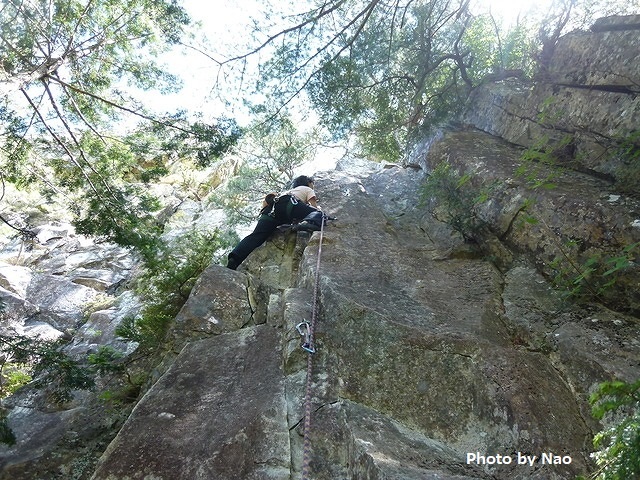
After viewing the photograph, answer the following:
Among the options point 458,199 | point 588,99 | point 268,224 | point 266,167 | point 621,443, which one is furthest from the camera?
point 266,167

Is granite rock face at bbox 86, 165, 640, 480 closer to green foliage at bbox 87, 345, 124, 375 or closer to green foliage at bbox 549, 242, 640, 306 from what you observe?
green foliage at bbox 549, 242, 640, 306

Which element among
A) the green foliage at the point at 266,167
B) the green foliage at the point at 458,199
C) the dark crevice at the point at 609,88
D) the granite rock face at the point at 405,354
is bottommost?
the granite rock face at the point at 405,354

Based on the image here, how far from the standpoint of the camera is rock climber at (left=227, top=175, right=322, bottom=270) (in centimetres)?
688

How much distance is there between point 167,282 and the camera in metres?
6.22

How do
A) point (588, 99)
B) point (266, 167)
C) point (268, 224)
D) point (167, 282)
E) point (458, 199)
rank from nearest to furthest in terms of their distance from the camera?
1. point (588, 99)
2. point (458, 199)
3. point (167, 282)
4. point (268, 224)
5. point (266, 167)

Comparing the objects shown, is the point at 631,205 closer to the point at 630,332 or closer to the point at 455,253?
the point at 630,332

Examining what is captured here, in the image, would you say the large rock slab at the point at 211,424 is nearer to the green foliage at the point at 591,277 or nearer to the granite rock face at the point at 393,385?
the granite rock face at the point at 393,385

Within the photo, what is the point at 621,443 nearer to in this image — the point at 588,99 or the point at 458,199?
the point at 458,199

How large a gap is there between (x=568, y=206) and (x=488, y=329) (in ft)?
5.71

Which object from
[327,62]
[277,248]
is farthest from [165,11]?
[277,248]

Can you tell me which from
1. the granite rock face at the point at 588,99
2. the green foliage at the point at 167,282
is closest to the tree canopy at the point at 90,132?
the green foliage at the point at 167,282

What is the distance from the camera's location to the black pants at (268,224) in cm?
693

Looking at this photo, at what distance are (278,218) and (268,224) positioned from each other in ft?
0.64

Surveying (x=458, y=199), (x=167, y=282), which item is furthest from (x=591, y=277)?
(x=167, y=282)
